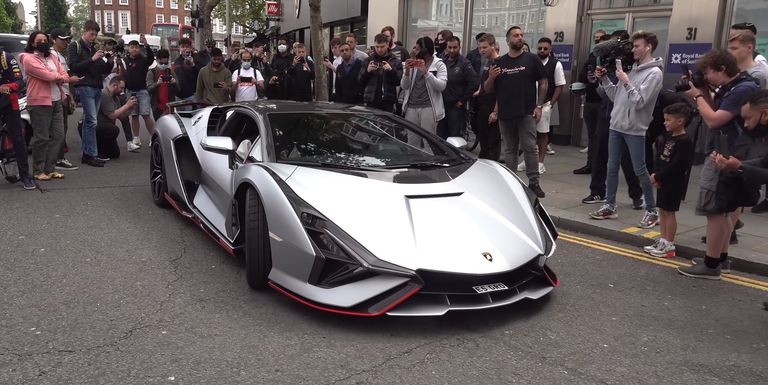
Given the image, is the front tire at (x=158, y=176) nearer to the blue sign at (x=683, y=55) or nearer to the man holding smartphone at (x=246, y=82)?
the man holding smartphone at (x=246, y=82)

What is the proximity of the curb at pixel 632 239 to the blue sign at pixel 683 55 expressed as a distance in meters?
4.65

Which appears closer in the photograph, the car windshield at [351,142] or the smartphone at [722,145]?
the car windshield at [351,142]

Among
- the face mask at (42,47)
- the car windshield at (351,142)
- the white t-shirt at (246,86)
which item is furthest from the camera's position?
the white t-shirt at (246,86)

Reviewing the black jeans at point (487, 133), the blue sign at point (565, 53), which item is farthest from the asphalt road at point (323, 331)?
the blue sign at point (565, 53)

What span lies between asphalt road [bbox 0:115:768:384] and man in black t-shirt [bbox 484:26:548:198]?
2368 millimetres

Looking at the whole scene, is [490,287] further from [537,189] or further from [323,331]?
[537,189]

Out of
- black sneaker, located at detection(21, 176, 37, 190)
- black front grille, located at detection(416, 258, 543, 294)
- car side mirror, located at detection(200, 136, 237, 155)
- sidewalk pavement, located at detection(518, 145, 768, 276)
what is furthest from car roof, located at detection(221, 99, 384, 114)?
black sneaker, located at detection(21, 176, 37, 190)

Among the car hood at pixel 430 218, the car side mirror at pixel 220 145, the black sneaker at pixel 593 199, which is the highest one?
the car side mirror at pixel 220 145

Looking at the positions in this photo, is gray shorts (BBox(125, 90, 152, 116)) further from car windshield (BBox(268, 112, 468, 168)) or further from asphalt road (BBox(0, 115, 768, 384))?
car windshield (BBox(268, 112, 468, 168))

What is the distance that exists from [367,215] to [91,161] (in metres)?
7.06

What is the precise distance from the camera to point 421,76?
8094 millimetres

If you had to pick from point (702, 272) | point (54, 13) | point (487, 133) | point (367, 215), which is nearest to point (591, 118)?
point (487, 133)

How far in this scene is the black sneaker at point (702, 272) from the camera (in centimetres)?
479

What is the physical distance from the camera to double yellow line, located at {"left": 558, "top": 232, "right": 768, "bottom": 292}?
4.81 metres
